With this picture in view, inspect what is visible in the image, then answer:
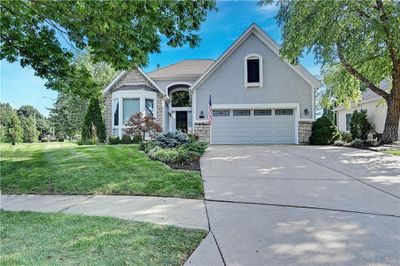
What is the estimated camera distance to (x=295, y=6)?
38.3 ft

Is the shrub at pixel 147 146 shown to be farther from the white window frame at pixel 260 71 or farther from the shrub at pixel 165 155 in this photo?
the white window frame at pixel 260 71

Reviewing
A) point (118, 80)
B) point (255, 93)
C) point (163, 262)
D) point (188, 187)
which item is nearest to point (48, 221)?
point (163, 262)

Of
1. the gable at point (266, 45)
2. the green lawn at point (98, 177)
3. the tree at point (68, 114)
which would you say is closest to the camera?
the green lawn at point (98, 177)

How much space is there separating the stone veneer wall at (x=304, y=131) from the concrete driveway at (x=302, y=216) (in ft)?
26.1

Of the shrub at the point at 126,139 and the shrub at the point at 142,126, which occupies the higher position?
the shrub at the point at 142,126

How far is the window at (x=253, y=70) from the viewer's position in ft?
52.1

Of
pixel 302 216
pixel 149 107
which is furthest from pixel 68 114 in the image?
pixel 302 216

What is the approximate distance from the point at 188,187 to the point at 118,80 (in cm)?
1414

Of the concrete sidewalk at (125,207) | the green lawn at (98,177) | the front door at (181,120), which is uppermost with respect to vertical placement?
the front door at (181,120)

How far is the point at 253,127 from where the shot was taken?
1588 centimetres

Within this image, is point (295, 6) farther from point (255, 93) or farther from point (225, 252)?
point (225, 252)

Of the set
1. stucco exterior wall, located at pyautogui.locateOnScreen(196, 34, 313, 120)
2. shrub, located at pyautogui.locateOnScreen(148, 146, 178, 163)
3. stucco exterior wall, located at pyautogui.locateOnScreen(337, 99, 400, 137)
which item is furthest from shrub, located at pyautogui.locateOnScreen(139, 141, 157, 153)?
stucco exterior wall, located at pyautogui.locateOnScreen(337, 99, 400, 137)

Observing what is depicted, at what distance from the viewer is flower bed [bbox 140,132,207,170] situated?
331 inches

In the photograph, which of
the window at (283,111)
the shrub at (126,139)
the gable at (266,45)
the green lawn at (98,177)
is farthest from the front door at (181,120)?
the green lawn at (98,177)
